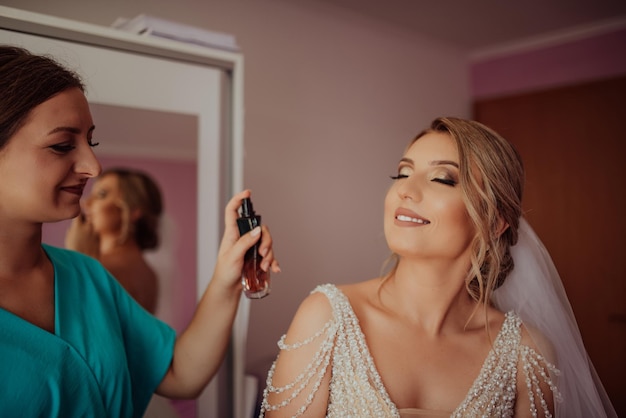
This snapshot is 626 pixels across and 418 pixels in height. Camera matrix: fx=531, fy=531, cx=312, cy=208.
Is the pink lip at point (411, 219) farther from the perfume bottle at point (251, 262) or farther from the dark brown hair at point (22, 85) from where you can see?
the dark brown hair at point (22, 85)

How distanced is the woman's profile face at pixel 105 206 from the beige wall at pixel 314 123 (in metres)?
0.70

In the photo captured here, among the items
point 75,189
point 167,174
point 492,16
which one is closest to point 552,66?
point 492,16

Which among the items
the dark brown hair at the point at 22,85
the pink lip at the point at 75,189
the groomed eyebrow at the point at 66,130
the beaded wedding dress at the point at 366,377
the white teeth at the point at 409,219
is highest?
the dark brown hair at the point at 22,85

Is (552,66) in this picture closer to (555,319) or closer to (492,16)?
(492,16)

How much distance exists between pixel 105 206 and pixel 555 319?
1.23 m

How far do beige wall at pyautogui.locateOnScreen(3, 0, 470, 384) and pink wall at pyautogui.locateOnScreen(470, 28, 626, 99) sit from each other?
0.47m

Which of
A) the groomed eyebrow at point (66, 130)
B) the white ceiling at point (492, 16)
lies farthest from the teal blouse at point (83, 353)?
the white ceiling at point (492, 16)

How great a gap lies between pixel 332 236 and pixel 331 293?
1.37 metres

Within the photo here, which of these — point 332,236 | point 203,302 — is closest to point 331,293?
point 203,302

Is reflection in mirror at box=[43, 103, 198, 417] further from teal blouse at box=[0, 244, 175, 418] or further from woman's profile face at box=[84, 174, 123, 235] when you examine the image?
teal blouse at box=[0, 244, 175, 418]

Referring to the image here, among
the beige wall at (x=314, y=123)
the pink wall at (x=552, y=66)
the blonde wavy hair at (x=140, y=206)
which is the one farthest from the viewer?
the pink wall at (x=552, y=66)

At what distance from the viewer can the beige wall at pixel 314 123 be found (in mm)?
2307

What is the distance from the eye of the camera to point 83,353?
100 centimetres

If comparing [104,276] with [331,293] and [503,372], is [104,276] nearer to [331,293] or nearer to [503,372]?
[331,293]
